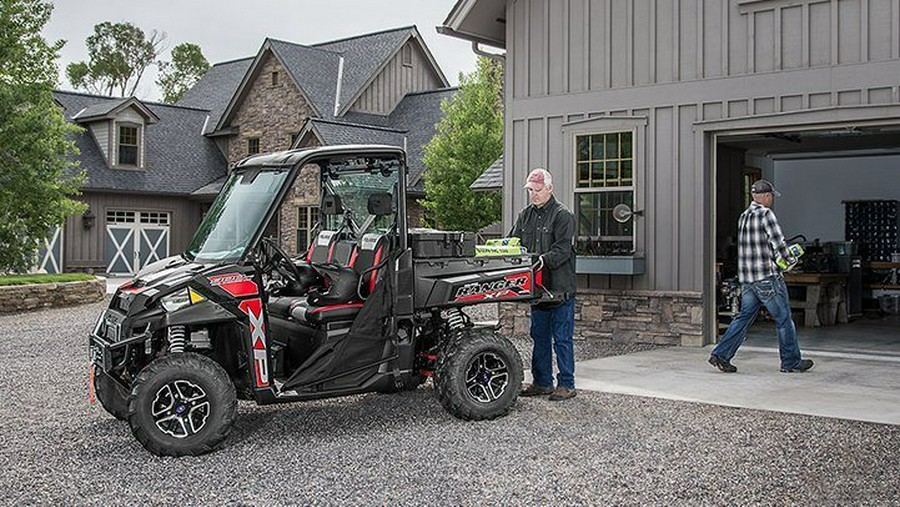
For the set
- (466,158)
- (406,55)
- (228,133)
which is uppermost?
(406,55)

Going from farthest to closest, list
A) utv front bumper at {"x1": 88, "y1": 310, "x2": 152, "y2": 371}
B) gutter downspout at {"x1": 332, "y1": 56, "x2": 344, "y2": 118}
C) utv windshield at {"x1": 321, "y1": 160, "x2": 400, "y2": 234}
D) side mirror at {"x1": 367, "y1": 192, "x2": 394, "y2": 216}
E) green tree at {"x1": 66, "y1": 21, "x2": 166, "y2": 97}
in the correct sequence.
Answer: green tree at {"x1": 66, "y1": 21, "x2": 166, "y2": 97} < gutter downspout at {"x1": 332, "y1": 56, "x2": 344, "y2": 118} < utv windshield at {"x1": 321, "y1": 160, "x2": 400, "y2": 234} < side mirror at {"x1": 367, "y1": 192, "x2": 394, "y2": 216} < utv front bumper at {"x1": 88, "y1": 310, "x2": 152, "y2": 371}

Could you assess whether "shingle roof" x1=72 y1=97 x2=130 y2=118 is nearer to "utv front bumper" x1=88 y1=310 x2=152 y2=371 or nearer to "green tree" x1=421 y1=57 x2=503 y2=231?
"green tree" x1=421 y1=57 x2=503 y2=231

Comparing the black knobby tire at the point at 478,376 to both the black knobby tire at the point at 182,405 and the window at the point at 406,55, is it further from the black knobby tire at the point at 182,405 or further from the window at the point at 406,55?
the window at the point at 406,55

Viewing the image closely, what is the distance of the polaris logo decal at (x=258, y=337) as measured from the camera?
6117 millimetres

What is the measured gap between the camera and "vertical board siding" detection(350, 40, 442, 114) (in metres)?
30.3

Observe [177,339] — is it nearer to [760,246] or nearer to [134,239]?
[760,246]

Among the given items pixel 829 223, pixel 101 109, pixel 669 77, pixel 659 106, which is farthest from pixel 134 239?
pixel 669 77

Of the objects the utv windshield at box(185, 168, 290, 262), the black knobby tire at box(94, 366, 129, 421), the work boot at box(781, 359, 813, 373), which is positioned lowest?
the work boot at box(781, 359, 813, 373)

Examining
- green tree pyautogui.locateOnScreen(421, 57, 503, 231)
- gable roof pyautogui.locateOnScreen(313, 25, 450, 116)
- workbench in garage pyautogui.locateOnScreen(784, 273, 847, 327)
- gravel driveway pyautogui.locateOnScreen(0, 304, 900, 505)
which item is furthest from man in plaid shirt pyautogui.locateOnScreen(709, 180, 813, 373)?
gable roof pyautogui.locateOnScreen(313, 25, 450, 116)

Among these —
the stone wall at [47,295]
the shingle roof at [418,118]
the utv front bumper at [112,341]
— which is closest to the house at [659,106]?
the utv front bumper at [112,341]

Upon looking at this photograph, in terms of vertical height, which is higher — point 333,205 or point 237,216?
point 333,205

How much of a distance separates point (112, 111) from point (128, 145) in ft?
3.81

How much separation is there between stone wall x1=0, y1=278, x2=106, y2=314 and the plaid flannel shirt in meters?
12.2

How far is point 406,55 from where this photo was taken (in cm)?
3181
